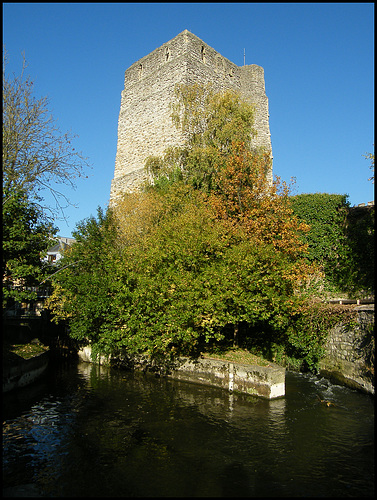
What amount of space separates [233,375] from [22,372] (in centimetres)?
781

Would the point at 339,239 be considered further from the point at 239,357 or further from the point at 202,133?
the point at 202,133

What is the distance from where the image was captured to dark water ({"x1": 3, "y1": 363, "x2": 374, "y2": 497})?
6.75m

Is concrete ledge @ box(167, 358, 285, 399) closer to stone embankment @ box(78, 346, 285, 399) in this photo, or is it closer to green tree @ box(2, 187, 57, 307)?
stone embankment @ box(78, 346, 285, 399)

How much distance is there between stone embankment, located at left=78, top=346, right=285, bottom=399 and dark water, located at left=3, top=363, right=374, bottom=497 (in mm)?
354

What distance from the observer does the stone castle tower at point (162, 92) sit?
24453 millimetres

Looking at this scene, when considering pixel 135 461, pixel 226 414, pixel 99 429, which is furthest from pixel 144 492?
pixel 226 414

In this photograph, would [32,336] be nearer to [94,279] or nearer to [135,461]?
[94,279]

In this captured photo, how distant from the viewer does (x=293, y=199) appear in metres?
20.1

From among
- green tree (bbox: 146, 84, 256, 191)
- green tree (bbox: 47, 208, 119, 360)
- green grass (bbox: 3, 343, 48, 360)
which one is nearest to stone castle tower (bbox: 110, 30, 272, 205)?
green tree (bbox: 146, 84, 256, 191)

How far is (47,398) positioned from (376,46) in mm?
13104

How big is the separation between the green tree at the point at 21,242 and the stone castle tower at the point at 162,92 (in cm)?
935

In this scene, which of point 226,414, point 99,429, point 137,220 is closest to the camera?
point 99,429

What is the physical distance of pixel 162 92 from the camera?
25.1 m

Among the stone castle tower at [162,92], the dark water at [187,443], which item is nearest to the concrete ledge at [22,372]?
the dark water at [187,443]
